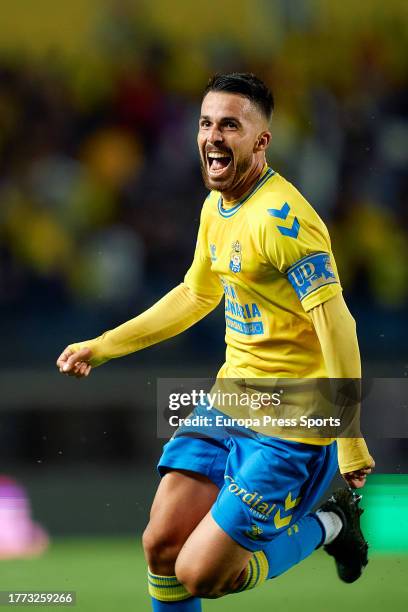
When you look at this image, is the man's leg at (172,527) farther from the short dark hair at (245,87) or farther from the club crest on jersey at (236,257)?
the short dark hair at (245,87)

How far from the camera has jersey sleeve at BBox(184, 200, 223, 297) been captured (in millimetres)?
→ 2781

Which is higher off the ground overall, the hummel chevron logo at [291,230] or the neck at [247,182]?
the neck at [247,182]

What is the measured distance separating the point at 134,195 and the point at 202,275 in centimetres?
240

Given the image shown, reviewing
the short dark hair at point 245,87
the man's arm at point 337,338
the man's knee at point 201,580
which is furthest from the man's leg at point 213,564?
the short dark hair at point 245,87

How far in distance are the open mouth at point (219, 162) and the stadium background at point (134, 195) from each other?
7.27 feet

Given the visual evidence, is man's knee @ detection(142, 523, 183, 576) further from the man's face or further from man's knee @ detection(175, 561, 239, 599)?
the man's face

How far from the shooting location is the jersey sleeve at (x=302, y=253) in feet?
7.91

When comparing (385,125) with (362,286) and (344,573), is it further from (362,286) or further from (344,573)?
(344,573)

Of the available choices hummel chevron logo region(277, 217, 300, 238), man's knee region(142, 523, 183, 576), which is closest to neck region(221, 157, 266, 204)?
hummel chevron logo region(277, 217, 300, 238)

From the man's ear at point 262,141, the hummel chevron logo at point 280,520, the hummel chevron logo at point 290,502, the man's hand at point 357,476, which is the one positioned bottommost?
the hummel chevron logo at point 280,520

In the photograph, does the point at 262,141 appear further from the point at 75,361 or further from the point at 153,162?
the point at 153,162

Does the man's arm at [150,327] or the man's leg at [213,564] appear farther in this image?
the man's arm at [150,327]

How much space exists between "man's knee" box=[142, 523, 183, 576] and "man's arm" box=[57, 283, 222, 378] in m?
0.47

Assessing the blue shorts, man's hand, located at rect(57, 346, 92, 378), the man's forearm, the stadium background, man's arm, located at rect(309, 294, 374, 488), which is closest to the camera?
man's arm, located at rect(309, 294, 374, 488)
